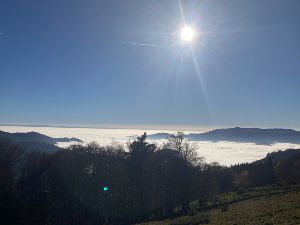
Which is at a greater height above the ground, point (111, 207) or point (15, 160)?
point (15, 160)

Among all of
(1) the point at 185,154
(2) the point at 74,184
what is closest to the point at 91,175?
(2) the point at 74,184

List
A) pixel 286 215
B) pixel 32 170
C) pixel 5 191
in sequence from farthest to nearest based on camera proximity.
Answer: pixel 32 170, pixel 5 191, pixel 286 215

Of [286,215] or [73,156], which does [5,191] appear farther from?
[73,156]

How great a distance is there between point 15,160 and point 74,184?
1086cm

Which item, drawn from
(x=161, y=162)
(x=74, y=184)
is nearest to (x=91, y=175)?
(x=74, y=184)

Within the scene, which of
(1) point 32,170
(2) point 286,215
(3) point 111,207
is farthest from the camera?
(3) point 111,207

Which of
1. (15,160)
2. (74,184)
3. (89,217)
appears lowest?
(89,217)

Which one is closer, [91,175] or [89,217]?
[89,217]

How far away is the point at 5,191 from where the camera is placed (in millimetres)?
Answer: 29328

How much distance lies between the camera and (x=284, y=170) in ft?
311

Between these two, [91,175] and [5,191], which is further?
[91,175]

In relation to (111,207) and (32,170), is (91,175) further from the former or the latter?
(32,170)

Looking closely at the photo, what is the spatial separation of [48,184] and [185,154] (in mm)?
23065

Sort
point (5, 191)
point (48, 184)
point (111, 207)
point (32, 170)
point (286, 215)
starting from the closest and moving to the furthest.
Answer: point (286, 215), point (5, 191), point (32, 170), point (48, 184), point (111, 207)
